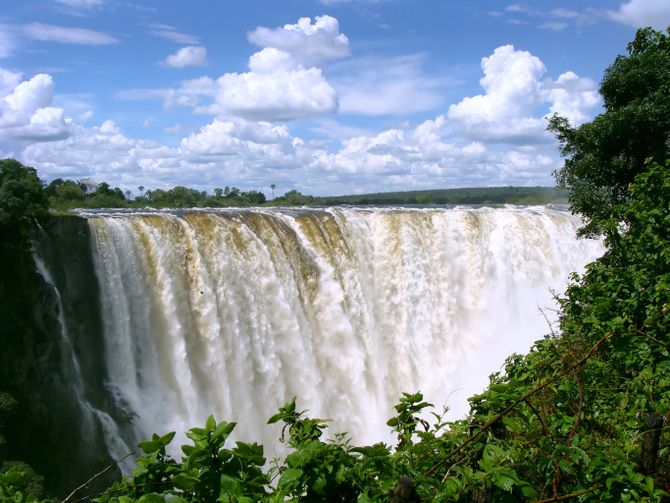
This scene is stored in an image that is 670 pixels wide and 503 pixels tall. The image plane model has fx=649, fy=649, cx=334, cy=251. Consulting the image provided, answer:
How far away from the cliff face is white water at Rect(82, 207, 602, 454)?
380 mm

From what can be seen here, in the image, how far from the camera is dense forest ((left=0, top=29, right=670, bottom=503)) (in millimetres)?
2336

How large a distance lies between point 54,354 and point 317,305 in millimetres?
6339

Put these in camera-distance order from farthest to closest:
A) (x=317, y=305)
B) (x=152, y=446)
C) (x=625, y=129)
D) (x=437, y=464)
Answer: (x=317, y=305) → (x=625, y=129) → (x=437, y=464) → (x=152, y=446)

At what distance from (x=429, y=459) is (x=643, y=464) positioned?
86 centimetres

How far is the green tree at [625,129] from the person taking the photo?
42.2 feet

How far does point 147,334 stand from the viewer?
12977 millimetres

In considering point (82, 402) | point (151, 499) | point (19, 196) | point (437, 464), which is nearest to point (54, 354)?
point (82, 402)

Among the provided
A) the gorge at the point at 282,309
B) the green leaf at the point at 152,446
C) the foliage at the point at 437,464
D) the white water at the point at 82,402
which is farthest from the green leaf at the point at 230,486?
the white water at the point at 82,402

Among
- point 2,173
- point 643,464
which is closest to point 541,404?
point 643,464

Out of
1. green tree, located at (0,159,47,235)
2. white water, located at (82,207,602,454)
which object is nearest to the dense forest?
green tree, located at (0,159,47,235)

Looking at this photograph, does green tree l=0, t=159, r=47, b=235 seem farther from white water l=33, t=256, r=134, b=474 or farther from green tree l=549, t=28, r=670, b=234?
green tree l=549, t=28, r=670, b=234

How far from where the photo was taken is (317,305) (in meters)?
16.2

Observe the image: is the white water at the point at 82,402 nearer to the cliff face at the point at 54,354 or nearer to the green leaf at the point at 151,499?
the cliff face at the point at 54,354

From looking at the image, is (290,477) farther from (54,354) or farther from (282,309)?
(282,309)
